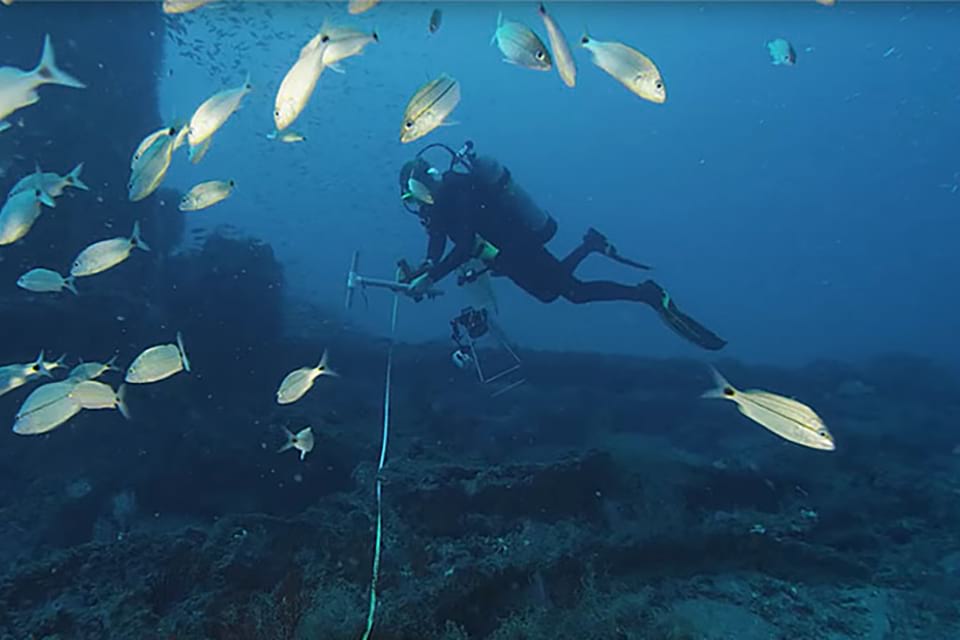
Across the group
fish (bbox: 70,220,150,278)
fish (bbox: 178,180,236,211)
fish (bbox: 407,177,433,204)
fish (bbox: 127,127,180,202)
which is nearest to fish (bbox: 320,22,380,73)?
fish (bbox: 127,127,180,202)

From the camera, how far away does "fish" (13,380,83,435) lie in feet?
13.8

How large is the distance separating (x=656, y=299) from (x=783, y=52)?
428cm

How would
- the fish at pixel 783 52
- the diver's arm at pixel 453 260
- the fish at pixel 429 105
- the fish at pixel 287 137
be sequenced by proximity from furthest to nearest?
the diver's arm at pixel 453 260
the fish at pixel 783 52
the fish at pixel 287 137
the fish at pixel 429 105

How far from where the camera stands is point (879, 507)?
24.3 ft

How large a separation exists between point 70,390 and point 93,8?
14.0 meters

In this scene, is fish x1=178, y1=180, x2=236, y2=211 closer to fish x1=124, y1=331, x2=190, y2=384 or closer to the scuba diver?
fish x1=124, y1=331, x2=190, y2=384

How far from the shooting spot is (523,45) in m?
3.55

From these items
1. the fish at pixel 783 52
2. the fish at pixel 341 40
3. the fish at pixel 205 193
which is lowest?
the fish at pixel 205 193

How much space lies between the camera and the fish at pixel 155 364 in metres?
4.42

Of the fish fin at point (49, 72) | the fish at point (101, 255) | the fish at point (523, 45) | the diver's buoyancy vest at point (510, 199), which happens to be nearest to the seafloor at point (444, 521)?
the fish at point (101, 255)

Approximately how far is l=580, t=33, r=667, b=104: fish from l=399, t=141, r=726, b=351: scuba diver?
3270mm

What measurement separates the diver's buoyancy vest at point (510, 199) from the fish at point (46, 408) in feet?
19.6

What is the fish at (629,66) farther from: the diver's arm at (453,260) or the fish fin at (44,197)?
the fish fin at (44,197)

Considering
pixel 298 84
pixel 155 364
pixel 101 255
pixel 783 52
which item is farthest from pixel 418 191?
pixel 783 52
